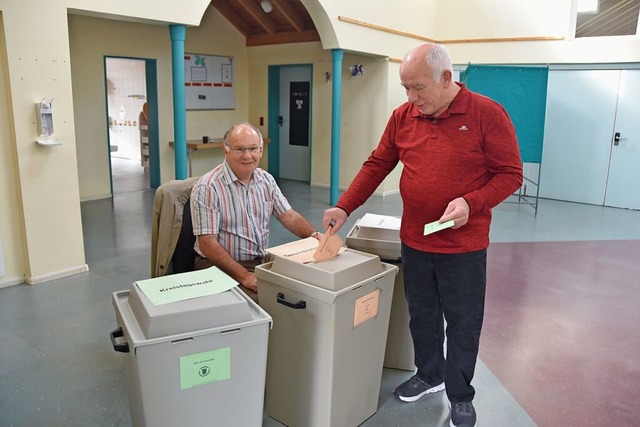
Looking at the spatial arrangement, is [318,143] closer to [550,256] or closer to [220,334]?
[550,256]

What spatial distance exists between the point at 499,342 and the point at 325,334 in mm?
1686

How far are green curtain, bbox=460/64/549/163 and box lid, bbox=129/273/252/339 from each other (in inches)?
235

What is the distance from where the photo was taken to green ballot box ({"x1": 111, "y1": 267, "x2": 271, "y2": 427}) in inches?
60.7

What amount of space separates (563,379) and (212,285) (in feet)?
6.73

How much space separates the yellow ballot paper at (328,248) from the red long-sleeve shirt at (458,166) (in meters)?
0.32

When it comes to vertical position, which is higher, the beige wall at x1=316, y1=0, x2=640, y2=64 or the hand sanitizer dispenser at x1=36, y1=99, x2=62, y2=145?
the beige wall at x1=316, y1=0, x2=640, y2=64

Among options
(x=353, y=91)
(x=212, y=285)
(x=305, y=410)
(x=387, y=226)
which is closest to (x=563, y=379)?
(x=387, y=226)

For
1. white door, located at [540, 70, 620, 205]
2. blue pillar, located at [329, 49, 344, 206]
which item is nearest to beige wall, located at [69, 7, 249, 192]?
blue pillar, located at [329, 49, 344, 206]

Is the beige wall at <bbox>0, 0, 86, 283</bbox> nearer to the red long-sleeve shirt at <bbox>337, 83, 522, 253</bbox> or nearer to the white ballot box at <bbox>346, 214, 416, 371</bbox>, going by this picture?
the white ballot box at <bbox>346, 214, 416, 371</bbox>

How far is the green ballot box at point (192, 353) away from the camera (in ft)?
5.06

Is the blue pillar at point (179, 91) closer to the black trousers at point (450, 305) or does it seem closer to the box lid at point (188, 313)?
the black trousers at point (450, 305)

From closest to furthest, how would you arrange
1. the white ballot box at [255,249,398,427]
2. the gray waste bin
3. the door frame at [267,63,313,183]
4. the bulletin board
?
the gray waste bin, the white ballot box at [255,249,398,427], the bulletin board, the door frame at [267,63,313,183]

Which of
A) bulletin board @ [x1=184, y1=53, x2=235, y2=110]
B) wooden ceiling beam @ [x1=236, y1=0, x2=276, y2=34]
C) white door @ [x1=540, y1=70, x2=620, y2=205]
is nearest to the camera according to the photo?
white door @ [x1=540, y1=70, x2=620, y2=205]

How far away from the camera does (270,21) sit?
8.22 metres
